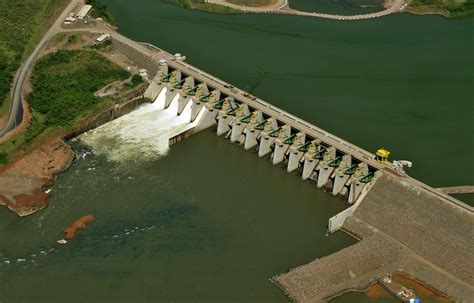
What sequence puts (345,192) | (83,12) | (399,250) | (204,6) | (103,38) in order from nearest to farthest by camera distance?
(399,250) < (345,192) < (103,38) < (83,12) < (204,6)

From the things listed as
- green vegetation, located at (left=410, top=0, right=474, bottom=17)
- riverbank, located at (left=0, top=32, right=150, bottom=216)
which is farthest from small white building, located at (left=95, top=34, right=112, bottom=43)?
green vegetation, located at (left=410, top=0, right=474, bottom=17)

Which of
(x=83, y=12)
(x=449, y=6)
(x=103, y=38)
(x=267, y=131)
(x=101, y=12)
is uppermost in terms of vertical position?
(x=449, y=6)

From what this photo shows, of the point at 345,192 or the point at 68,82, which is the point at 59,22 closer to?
the point at 68,82

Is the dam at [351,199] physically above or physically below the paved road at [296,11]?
below

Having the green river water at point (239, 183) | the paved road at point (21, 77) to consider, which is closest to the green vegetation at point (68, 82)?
the paved road at point (21, 77)

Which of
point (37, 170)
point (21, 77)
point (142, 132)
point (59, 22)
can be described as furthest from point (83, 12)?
point (37, 170)

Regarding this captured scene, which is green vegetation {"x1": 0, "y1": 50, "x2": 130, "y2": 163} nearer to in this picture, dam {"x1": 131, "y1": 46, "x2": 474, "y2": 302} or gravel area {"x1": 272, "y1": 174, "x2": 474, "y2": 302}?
dam {"x1": 131, "y1": 46, "x2": 474, "y2": 302}

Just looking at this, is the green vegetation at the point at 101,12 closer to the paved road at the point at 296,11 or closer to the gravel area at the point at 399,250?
the paved road at the point at 296,11
